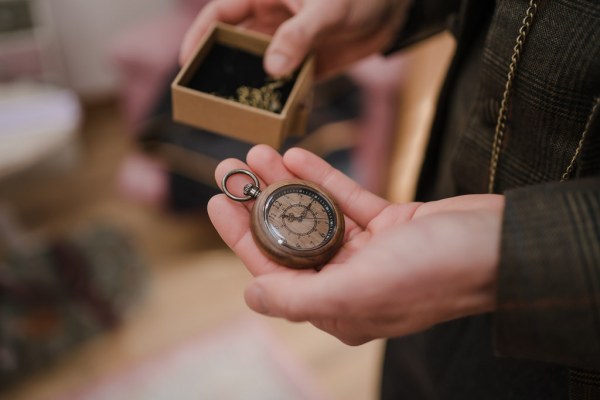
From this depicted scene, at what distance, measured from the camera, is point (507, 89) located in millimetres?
797

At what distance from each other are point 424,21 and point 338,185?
43 cm

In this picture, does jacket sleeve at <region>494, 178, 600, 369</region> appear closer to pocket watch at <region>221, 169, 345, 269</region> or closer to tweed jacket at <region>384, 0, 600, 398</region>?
tweed jacket at <region>384, 0, 600, 398</region>

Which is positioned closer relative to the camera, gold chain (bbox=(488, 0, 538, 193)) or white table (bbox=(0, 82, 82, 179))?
gold chain (bbox=(488, 0, 538, 193))

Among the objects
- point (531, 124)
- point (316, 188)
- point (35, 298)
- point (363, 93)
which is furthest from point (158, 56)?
point (531, 124)

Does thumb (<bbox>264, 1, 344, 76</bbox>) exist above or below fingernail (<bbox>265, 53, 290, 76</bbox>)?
above

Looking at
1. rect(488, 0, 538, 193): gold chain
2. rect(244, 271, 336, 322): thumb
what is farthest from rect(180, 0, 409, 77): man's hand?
rect(244, 271, 336, 322): thumb

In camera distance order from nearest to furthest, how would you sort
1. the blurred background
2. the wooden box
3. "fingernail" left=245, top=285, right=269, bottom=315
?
1. "fingernail" left=245, top=285, right=269, bottom=315
2. the wooden box
3. the blurred background

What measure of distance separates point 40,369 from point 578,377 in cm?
200

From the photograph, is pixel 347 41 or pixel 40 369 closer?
pixel 347 41

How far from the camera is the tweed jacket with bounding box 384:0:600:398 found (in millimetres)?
611

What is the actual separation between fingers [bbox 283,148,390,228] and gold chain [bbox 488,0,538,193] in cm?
20

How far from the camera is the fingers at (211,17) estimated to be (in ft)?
3.67

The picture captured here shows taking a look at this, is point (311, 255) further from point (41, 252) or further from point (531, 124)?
point (41, 252)

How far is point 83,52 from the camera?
10.4 ft
